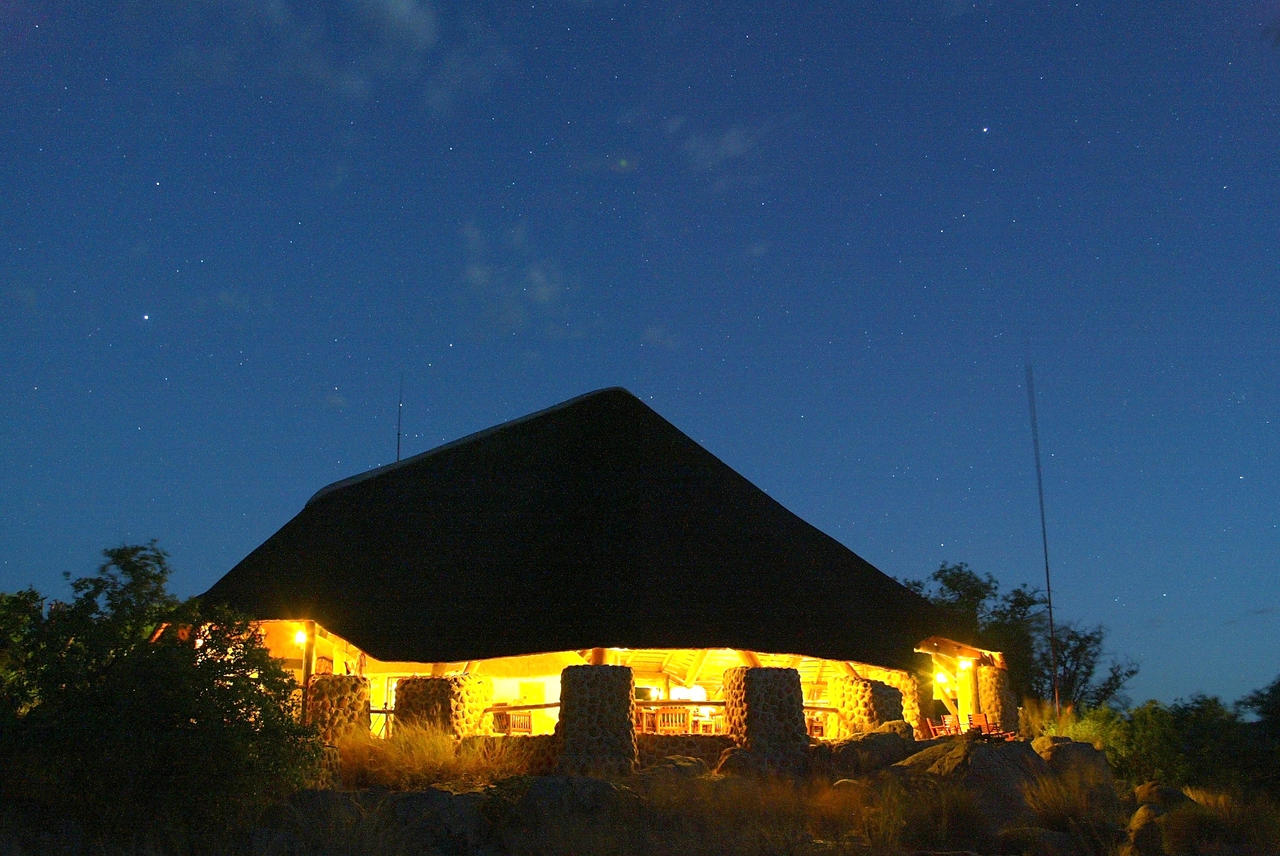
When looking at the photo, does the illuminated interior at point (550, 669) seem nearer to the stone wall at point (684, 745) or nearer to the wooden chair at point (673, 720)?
the wooden chair at point (673, 720)

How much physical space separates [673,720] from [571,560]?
3.98m

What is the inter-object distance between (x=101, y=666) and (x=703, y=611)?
12041 millimetres

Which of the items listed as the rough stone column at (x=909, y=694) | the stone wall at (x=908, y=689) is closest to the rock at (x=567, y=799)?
the stone wall at (x=908, y=689)

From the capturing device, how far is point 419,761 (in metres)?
19.2

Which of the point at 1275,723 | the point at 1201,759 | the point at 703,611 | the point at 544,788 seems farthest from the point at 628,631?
the point at 1275,723

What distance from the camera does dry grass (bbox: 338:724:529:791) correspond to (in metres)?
18.9

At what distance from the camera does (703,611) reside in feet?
75.5

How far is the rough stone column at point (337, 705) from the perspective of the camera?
67.6 ft

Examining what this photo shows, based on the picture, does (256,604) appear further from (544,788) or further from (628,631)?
(544,788)

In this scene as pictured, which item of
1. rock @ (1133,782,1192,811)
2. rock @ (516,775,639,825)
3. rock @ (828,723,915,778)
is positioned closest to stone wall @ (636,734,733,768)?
rock @ (828,723,915,778)

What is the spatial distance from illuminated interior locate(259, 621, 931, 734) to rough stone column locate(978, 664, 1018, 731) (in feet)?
9.29

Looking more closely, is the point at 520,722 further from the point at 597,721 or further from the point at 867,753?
the point at 867,753

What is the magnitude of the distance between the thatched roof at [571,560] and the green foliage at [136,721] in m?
7.92

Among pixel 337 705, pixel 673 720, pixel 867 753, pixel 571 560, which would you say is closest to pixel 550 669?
pixel 571 560
